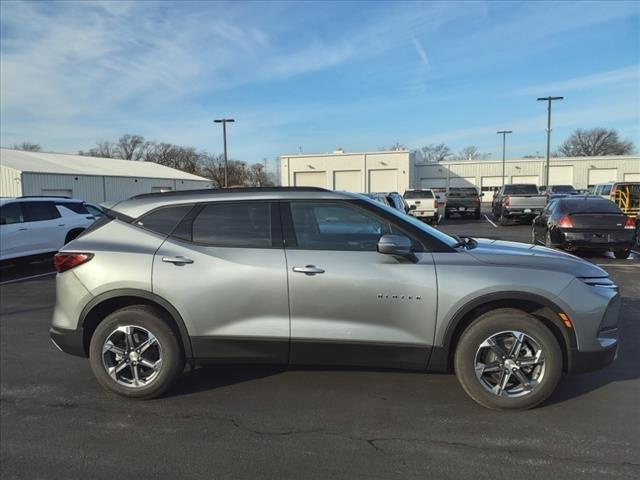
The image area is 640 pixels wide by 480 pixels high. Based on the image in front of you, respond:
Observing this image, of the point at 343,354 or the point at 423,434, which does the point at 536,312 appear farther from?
the point at 343,354

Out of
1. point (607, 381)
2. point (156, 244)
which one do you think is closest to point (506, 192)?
point (607, 381)

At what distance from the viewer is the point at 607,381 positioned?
4.38m

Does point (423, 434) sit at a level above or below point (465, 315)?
below

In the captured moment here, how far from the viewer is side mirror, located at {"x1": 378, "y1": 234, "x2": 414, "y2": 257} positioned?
3.70 meters

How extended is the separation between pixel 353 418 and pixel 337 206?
168cm

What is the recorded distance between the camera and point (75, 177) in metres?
36.7

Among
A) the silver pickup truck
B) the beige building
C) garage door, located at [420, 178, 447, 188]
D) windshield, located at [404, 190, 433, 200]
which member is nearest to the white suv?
windshield, located at [404, 190, 433, 200]

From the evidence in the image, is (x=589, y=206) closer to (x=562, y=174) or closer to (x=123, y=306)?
(x=123, y=306)

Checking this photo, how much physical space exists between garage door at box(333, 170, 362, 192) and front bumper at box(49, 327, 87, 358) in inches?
2173

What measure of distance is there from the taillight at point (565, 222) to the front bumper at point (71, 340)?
34.5 feet

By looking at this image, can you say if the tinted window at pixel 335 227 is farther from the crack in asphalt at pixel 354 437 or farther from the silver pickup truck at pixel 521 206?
the silver pickup truck at pixel 521 206

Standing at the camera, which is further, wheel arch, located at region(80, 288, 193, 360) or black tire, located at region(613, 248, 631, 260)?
black tire, located at region(613, 248, 631, 260)

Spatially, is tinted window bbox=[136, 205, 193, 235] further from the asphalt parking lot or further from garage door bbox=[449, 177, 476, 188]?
garage door bbox=[449, 177, 476, 188]

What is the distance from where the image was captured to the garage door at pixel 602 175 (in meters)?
57.3
